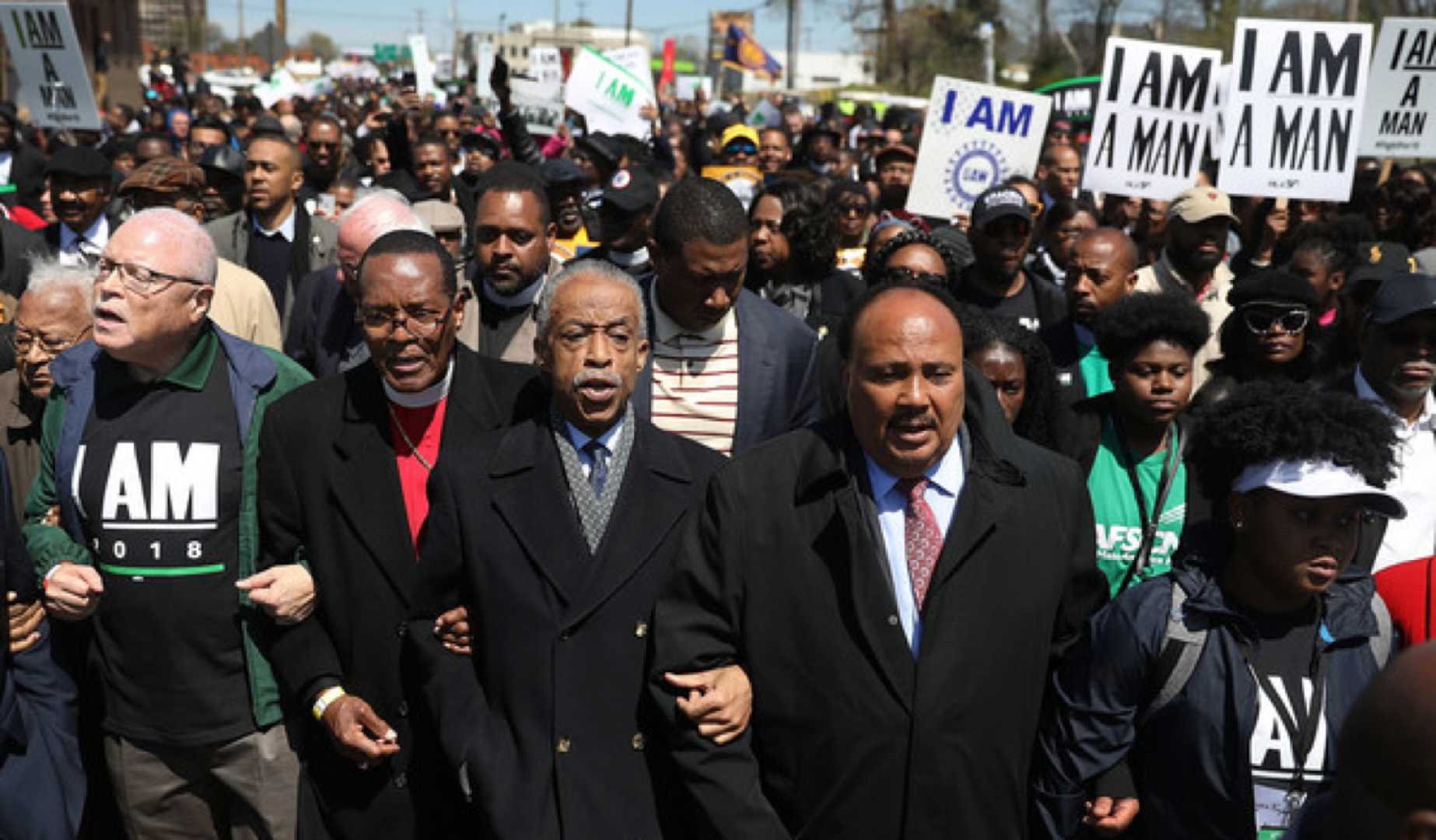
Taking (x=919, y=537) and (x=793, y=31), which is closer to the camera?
(x=919, y=537)

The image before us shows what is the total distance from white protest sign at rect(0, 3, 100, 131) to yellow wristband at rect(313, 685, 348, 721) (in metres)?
7.73

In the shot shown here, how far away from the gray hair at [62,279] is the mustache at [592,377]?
188 cm

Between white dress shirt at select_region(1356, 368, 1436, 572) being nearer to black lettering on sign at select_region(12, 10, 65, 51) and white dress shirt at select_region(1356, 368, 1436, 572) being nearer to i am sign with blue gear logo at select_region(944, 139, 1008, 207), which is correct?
i am sign with blue gear logo at select_region(944, 139, 1008, 207)

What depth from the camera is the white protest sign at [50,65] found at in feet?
32.2

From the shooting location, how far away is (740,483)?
10.0ft

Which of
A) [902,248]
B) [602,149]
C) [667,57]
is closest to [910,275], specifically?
[902,248]

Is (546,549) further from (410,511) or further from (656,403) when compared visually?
(656,403)

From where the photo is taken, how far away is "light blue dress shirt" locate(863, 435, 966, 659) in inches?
119

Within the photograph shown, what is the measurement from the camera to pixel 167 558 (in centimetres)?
374

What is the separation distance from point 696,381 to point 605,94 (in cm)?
959

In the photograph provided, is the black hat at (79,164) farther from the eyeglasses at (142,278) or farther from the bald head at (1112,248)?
the bald head at (1112,248)

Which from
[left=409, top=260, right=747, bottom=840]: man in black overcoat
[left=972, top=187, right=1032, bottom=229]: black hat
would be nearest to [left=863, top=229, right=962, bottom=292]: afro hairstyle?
[left=972, top=187, right=1032, bottom=229]: black hat

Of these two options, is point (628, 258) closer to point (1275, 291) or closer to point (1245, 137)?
point (1275, 291)

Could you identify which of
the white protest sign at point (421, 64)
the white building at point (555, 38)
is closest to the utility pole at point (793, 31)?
the white building at point (555, 38)
